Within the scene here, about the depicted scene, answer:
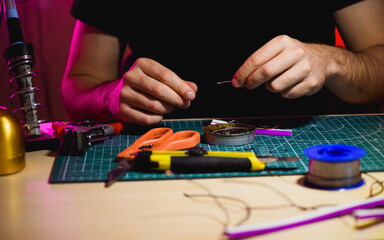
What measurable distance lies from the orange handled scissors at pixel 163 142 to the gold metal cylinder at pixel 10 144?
20 cm

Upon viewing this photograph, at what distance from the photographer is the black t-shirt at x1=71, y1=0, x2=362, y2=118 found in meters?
1.56

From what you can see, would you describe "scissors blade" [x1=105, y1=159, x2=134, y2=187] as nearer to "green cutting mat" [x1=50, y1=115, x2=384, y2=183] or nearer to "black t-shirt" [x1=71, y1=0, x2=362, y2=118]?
"green cutting mat" [x1=50, y1=115, x2=384, y2=183]

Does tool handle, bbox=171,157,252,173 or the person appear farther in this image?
the person

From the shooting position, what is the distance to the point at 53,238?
52cm

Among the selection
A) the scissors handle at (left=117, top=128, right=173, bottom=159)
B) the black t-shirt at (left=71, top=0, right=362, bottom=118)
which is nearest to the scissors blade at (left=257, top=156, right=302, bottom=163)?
the scissors handle at (left=117, top=128, right=173, bottom=159)

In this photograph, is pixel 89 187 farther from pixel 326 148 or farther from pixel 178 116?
pixel 178 116

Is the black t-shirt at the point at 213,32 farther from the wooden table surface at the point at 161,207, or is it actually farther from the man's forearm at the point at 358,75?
the wooden table surface at the point at 161,207

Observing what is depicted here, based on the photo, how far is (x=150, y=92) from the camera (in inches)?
41.7

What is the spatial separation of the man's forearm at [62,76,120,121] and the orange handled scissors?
27 cm

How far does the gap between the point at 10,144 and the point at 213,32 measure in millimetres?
1032

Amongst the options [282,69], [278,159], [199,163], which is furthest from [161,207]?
[282,69]

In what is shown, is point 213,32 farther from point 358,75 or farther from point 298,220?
point 298,220

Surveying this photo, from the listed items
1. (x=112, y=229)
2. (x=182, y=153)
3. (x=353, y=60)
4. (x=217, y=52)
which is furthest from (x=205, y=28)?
(x=112, y=229)

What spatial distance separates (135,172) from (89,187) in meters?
0.10
